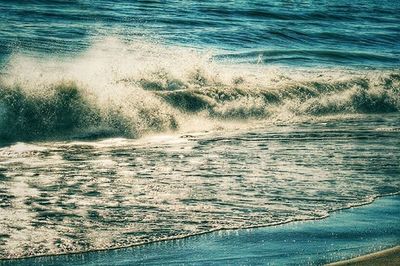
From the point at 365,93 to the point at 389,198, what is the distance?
8990 millimetres

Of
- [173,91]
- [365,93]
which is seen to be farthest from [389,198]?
[365,93]

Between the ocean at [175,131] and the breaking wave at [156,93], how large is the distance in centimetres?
3

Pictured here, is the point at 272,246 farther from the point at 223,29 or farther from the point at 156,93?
the point at 223,29

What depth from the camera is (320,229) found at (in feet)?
24.0

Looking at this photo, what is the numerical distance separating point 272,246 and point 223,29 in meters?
20.9

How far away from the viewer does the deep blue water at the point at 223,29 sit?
2208 centimetres

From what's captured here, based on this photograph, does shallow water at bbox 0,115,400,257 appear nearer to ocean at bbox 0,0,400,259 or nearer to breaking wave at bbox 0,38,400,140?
ocean at bbox 0,0,400,259

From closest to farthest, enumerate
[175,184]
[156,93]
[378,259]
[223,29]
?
[378,259], [175,184], [156,93], [223,29]

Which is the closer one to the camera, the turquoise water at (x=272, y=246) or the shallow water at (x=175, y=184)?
the turquoise water at (x=272, y=246)

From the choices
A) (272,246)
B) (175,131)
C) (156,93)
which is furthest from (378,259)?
(156,93)

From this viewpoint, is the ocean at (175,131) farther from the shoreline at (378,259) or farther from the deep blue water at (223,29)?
the shoreline at (378,259)

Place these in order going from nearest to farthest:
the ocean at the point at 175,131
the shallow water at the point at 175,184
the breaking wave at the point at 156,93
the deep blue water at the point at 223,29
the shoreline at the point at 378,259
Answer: the shoreline at the point at 378,259 < the shallow water at the point at 175,184 < the ocean at the point at 175,131 < the breaking wave at the point at 156,93 < the deep blue water at the point at 223,29

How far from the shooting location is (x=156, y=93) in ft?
47.9

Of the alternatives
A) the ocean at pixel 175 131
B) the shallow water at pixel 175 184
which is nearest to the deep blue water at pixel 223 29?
the ocean at pixel 175 131
